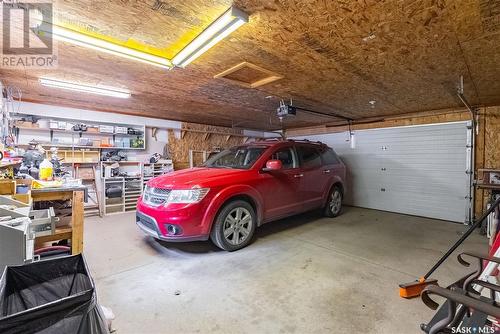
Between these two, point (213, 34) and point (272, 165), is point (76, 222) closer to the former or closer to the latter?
point (213, 34)

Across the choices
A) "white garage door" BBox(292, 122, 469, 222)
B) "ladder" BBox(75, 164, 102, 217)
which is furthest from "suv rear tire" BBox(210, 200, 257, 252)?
"white garage door" BBox(292, 122, 469, 222)

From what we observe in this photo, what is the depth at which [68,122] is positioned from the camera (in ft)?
16.6

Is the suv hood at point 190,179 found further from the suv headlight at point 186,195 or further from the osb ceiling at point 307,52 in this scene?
the osb ceiling at point 307,52

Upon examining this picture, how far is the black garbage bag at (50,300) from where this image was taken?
778 millimetres

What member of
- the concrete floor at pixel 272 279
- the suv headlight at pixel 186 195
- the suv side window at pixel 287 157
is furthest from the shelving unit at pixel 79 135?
the suv side window at pixel 287 157

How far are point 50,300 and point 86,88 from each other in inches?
143

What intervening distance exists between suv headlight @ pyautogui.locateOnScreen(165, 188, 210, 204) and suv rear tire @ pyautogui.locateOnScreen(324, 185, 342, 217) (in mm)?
2946

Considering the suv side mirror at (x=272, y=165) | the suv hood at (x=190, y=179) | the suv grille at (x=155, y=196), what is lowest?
the suv grille at (x=155, y=196)

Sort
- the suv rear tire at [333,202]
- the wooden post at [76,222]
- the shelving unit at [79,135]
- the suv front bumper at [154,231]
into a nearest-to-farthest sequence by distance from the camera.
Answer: the wooden post at [76,222]
the suv front bumper at [154,231]
the shelving unit at [79,135]
the suv rear tire at [333,202]

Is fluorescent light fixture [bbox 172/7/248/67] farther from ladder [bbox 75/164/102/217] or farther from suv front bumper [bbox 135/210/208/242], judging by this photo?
ladder [bbox 75/164/102/217]

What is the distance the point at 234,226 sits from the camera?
10.4ft

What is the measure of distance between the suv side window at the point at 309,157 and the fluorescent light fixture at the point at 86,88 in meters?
3.22

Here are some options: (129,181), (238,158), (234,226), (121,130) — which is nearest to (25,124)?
(121,130)

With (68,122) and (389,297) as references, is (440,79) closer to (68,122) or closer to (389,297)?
(389,297)
